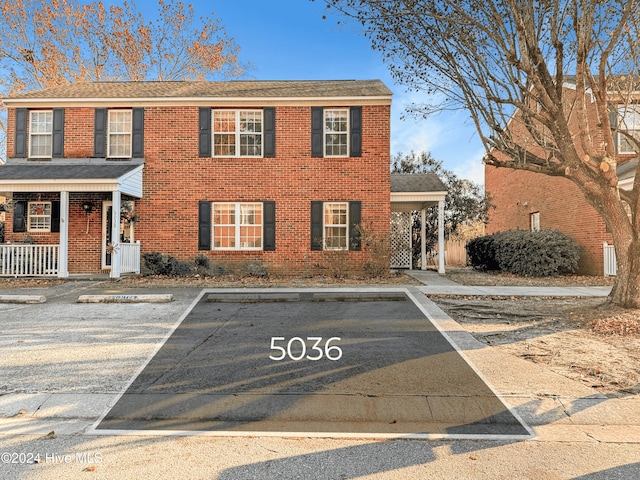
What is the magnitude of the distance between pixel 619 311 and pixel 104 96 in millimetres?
15399

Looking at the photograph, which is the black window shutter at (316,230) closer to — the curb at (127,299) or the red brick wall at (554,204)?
the curb at (127,299)

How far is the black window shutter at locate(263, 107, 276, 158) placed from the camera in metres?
14.1

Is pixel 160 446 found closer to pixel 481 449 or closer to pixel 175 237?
pixel 481 449

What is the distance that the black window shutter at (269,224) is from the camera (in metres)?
13.9

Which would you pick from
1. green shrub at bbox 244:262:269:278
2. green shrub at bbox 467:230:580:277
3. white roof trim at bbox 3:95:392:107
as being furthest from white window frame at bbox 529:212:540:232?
green shrub at bbox 244:262:269:278

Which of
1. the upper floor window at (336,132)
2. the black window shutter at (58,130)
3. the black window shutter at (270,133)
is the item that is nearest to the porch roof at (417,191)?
the upper floor window at (336,132)

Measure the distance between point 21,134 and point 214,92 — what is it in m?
6.58

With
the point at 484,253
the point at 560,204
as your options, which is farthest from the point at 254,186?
the point at 560,204

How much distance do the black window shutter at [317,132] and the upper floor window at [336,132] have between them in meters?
0.18

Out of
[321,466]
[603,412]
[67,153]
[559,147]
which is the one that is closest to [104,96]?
[67,153]

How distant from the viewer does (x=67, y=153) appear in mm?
14273

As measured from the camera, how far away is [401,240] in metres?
18.3

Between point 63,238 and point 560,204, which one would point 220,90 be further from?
point 560,204

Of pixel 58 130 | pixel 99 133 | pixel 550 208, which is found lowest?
pixel 550 208
